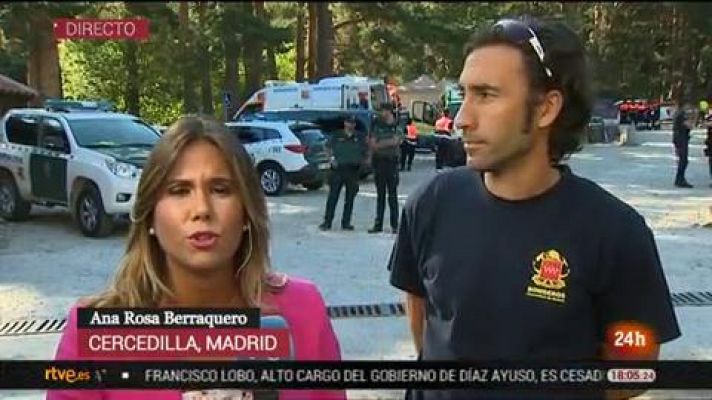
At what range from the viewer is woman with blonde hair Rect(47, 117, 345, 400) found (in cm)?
131

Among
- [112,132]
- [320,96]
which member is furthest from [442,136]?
[112,132]

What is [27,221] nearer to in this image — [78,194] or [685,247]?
[78,194]

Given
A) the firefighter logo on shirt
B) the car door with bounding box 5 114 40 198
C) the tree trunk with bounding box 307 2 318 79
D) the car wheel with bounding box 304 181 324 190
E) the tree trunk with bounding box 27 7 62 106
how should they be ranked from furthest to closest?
the car wheel with bounding box 304 181 324 190
the car door with bounding box 5 114 40 198
the tree trunk with bounding box 27 7 62 106
the tree trunk with bounding box 307 2 318 79
the firefighter logo on shirt

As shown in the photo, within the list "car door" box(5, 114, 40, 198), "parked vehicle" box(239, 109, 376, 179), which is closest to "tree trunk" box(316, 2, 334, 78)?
"parked vehicle" box(239, 109, 376, 179)

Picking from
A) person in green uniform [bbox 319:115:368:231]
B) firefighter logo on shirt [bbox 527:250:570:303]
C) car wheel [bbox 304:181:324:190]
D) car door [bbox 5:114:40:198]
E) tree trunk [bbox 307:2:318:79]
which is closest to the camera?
firefighter logo on shirt [bbox 527:250:570:303]

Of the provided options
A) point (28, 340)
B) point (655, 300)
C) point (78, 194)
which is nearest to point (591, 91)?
point (655, 300)

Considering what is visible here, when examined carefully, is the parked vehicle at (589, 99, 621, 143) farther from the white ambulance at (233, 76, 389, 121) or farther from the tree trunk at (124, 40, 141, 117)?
the tree trunk at (124, 40, 141, 117)

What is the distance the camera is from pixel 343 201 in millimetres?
2025

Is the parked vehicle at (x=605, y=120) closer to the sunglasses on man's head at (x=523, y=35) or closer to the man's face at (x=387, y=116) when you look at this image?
the sunglasses on man's head at (x=523, y=35)

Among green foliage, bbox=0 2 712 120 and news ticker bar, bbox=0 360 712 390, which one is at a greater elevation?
green foliage, bbox=0 2 712 120

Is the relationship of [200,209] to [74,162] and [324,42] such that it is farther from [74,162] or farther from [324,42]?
[74,162]

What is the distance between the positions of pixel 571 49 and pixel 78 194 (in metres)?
1.01

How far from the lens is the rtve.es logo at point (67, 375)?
1355mm

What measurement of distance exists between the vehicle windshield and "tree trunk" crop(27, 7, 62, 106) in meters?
0.06
